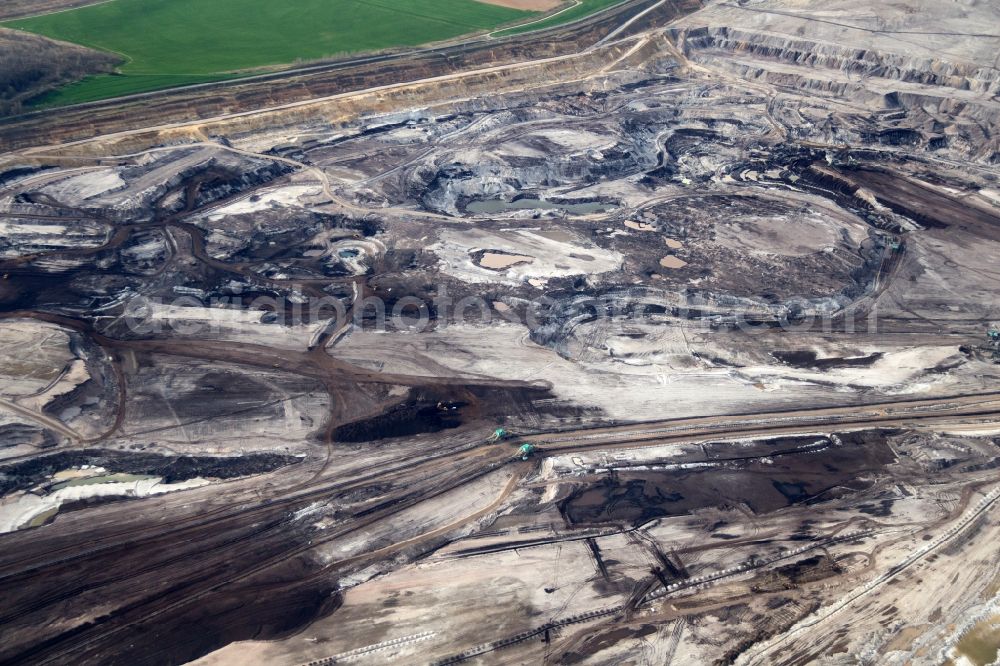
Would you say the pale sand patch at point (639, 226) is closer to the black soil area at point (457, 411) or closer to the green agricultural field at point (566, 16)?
the black soil area at point (457, 411)

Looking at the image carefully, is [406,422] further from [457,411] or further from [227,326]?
[227,326]

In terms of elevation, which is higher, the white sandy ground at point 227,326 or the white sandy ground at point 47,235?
the white sandy ground at point 47,235

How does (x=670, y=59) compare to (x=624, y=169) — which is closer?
(x=624, y=169)

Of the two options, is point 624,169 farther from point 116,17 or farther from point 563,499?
point 116,17

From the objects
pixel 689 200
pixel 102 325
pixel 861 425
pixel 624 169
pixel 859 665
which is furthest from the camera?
pixel 624 169

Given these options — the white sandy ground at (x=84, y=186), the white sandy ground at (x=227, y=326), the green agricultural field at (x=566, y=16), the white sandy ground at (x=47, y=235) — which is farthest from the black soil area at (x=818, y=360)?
the green agricultural field at (x=566, y=16)

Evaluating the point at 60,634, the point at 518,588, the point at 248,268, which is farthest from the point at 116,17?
the point at 518,588

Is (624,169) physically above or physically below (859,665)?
above
